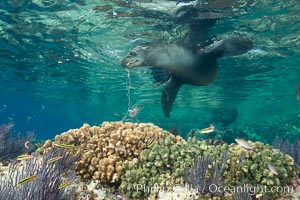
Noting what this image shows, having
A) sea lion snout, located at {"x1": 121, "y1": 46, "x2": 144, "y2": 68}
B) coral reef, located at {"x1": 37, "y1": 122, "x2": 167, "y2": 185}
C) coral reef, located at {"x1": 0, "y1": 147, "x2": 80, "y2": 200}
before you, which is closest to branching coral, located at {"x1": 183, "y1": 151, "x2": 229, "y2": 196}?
coral reef, located at {"x1": 37, "y1": 122, "x2": 167, "y2": 185}

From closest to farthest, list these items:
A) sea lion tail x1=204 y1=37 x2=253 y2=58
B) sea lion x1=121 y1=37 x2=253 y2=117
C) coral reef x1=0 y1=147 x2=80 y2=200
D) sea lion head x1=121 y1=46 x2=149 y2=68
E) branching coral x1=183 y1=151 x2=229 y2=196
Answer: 1. coral reef x1=0 y1=147 x2=80 y2=200
2. branching coral x1=183 y1=151 x2=229 y2=196
3. sea lion head x1=121 y1=46 x2=149 y2=68
4. sea lion x1=121 y1=37 x2=253 y2=117
5. sea lion tail x1=204 y1=37 x2=253 y2=58

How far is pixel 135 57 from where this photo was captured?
29.9 feet

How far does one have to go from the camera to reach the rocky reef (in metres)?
5.40

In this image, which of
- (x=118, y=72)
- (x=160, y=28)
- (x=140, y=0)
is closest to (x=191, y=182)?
(x=140, y=0)

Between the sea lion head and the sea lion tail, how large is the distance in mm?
3222

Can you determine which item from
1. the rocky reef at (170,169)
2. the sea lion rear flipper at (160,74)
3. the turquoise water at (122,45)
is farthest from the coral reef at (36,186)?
the turquoise water at (122,45)

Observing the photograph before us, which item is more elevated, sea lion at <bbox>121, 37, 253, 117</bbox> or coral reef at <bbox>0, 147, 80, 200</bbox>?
sea lion at <bbox>121, 37, 253, 117</bbox>

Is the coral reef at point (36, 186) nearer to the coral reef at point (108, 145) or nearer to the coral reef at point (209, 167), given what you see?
the coral reef at point (108, 145)

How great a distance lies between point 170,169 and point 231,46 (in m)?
6.36

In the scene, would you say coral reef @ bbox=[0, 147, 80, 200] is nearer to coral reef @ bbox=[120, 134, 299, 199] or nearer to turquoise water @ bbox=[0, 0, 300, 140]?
coral reef @ bbox=[120, 134, 299, 199]

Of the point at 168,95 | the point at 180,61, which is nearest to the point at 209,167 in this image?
the point at 180,61

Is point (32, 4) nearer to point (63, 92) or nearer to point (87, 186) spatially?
point (87, 186)

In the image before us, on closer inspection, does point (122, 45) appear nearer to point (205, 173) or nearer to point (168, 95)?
point (168, 95)

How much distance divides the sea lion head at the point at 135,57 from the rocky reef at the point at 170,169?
117 inches
